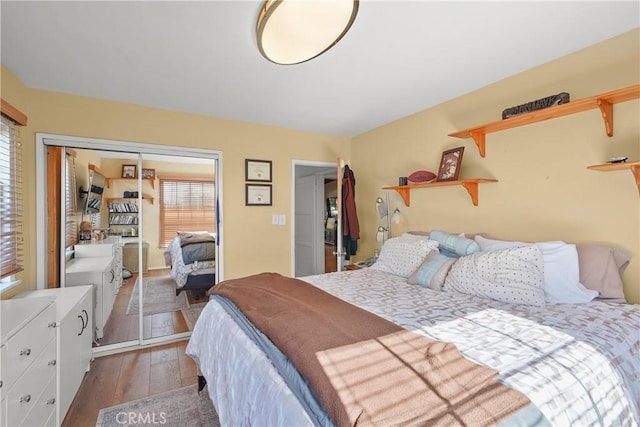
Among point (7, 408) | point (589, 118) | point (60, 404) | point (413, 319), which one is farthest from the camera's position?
point (589, 118)

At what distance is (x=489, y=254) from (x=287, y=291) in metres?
1.36

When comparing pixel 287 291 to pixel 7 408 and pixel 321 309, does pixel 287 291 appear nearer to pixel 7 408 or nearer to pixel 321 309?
pixel 321 309

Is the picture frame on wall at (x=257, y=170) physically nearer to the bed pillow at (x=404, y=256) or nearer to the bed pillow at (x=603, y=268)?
the bed pillow at (x=404, y=256)

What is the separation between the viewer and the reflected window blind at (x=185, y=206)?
3000 mm

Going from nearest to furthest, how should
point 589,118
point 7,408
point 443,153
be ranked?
point 7,408 → point 589,118 → point 443,153

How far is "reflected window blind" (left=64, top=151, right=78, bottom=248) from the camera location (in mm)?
2609

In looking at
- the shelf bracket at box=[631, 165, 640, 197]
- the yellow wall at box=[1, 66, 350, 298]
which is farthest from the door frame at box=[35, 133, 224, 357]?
the shelf bracket at box=[631, 165, 640, 197]

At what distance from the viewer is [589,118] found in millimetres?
1828

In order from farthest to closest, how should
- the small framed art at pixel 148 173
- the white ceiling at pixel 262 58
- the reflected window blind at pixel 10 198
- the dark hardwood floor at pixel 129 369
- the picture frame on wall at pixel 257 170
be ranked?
1. the picture frame on wall at pixel 257 170
2. the small framed art at pixel 148 173
3. the dark hardwood floor at pixel 129 369
4. the reflected window blind at pixel 10 198
5. the white ceiling at pixel 262 58

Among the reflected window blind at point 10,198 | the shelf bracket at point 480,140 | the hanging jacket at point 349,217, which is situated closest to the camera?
the reflected window blind at point 10,198

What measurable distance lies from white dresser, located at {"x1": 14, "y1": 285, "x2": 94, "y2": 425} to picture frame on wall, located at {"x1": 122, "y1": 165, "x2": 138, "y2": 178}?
110 cm

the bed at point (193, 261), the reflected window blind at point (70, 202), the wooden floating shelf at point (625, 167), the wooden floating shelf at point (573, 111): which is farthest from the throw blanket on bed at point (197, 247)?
the wooden floating shelf at point (625, 167)

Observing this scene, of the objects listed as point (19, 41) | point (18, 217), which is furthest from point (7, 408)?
point (19, 41)

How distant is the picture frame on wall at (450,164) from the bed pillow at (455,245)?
535mm
